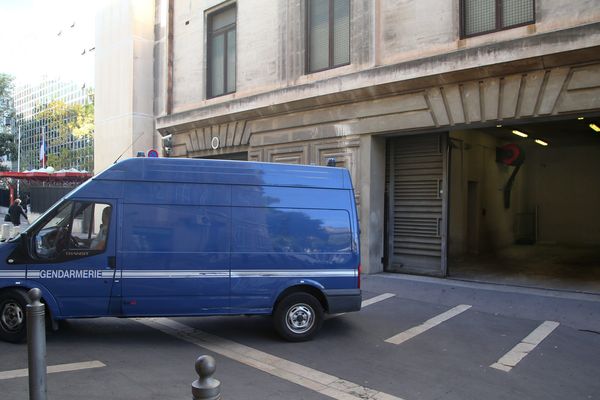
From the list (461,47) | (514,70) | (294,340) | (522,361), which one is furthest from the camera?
(461,47)

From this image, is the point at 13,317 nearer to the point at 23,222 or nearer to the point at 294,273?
the point at 294,273

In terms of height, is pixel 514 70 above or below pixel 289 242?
above

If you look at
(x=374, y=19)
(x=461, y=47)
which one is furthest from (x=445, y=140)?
(x=374, y=19)

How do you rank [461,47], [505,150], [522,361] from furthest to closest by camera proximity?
[505,150] → [461,47] → [522,361]

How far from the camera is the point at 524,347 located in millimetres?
6527

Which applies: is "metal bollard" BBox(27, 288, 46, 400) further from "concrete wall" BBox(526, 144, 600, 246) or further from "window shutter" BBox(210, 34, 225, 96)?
"concrete wall" BBox(526, 144, 600, 246)

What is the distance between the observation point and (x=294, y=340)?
6.61 metres

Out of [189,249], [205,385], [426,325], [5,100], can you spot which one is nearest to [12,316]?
[189,249]

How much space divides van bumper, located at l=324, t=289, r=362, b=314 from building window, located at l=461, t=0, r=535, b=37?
265 inches

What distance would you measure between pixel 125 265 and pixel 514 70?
8.04m

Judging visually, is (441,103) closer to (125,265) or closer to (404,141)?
(404,141)

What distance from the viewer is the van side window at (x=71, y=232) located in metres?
6.28

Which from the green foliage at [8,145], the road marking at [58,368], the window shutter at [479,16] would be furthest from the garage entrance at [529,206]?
the green foliage at [8,145]

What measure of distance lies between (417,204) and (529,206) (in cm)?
1156
